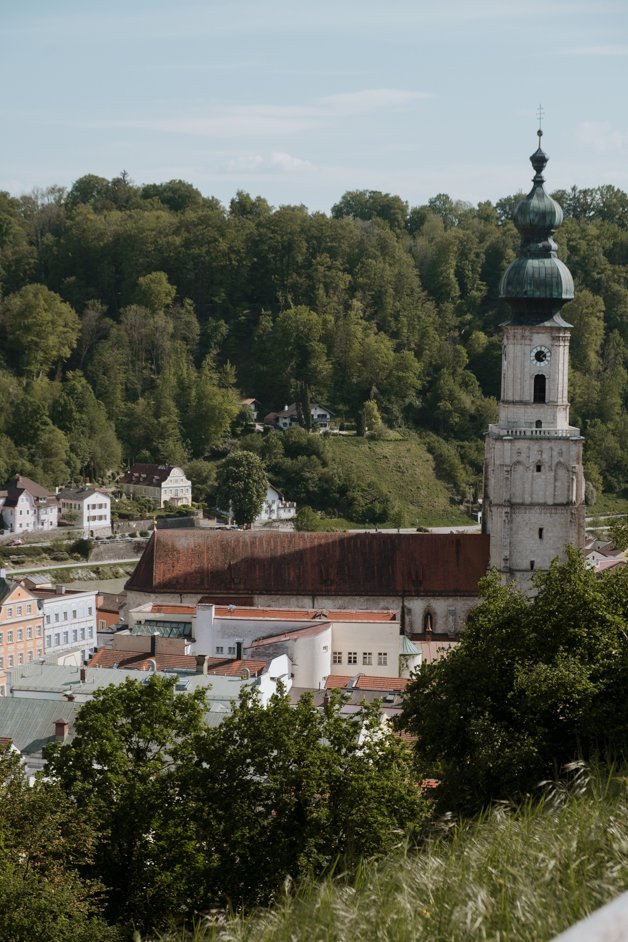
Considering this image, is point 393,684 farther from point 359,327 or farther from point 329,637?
point 359,327

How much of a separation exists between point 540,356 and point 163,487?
39.6 m

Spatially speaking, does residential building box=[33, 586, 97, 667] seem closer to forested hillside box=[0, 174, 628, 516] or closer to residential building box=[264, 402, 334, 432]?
forested hillside box=[0, 174, 628, 516]

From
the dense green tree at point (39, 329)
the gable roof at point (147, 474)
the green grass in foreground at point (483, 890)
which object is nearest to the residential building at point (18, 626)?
the gable roof at point (147, 474)

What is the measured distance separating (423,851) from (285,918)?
6.17 feet

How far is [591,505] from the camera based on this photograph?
268 ft

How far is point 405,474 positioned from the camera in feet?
270

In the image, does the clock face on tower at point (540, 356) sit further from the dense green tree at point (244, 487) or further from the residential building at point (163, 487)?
the residential building at point (163, 487)

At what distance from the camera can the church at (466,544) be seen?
1674 inches

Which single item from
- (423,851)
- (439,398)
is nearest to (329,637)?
(423,851)

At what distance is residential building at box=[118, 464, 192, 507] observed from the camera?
79.7m

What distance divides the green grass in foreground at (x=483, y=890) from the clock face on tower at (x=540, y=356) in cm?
3379

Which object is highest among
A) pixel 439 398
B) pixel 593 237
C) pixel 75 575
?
→ pixel 593 237

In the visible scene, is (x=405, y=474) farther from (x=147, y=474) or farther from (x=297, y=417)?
(x=147, y=474)

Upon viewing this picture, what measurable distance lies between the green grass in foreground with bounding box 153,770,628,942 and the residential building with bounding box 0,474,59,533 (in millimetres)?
65485
